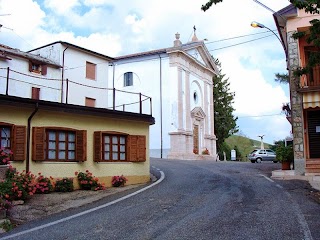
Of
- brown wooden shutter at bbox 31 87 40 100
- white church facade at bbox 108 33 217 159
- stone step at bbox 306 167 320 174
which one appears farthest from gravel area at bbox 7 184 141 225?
white church facade at bbox 108 33 217 159

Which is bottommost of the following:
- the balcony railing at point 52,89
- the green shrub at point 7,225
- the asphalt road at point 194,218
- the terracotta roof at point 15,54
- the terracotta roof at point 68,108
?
the green shrub at point 7,225

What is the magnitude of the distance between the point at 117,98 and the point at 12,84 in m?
14.2

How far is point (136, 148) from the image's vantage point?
17.2 meters

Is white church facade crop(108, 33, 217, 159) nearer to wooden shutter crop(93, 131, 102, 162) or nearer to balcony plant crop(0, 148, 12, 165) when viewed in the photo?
wooden shutter crop(93, 131, 102, 162)

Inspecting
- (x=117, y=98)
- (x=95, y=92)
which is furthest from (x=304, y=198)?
(x=117, y=98)

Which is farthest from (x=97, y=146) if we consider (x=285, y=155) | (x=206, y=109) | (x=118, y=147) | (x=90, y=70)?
(x=206, y=109)

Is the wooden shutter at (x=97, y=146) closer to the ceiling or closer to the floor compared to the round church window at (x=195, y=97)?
closer to the floor

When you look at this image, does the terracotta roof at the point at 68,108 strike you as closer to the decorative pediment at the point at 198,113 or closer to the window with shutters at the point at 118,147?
the window with shutters at the point at 118,147

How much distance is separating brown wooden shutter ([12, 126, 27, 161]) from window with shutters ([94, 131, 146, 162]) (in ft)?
9.85

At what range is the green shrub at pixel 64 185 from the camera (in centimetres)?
1386

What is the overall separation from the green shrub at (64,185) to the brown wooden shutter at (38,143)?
39.9 inches

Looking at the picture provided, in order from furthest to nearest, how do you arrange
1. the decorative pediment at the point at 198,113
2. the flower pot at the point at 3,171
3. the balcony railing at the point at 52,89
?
the decorative pediment at the point at 198,113
the balcony railing at the point at 52,89
the flower pot at the point at 3,171

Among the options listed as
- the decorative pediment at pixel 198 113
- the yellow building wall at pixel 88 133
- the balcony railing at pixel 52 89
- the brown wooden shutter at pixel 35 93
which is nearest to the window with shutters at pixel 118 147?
the yellow building wall at pixel 88 133

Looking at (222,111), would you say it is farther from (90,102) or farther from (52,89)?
(52,89)
